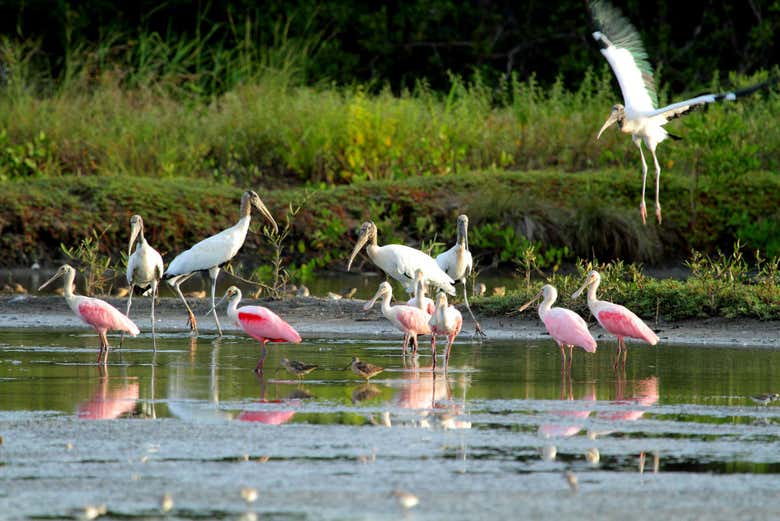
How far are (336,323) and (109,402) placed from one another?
5.61 meters

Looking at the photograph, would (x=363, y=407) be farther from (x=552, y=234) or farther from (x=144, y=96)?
(x=144, y=96)

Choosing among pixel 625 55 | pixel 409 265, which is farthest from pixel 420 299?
pixel 625 55

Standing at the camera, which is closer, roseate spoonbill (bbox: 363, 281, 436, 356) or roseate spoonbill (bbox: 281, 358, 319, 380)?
roseate spoonbill (bbox: 281, 358, 319, 380)

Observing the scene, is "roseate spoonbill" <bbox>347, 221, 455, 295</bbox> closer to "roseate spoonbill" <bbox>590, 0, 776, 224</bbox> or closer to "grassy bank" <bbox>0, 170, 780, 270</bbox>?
"roseate spoonbill" <bbox>590, 0, 776, 224</bbox>

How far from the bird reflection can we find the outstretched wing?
28.1 feet

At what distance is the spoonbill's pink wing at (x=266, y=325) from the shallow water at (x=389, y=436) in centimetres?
31

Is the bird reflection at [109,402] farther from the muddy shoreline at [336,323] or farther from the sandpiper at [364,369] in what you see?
the muddy shoreline at [336,323]

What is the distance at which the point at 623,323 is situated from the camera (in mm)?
11266

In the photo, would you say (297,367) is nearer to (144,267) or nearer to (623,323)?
(623,323)

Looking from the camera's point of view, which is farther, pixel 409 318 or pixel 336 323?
pixel 336 323

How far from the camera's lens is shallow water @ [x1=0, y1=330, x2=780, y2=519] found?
6.65 meters

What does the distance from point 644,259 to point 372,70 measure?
41.8 ft

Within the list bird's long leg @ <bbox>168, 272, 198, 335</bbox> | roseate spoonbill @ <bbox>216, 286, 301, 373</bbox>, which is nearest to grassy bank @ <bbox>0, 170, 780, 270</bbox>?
bird's long leg @ <bbox>168, 272, 198, 335</bbox>

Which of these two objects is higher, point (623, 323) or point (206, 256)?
point (206, 256)
